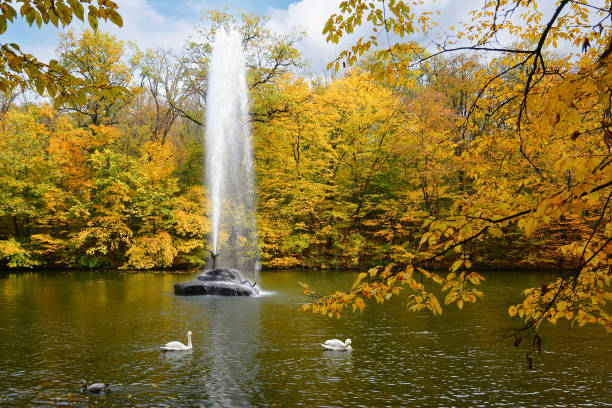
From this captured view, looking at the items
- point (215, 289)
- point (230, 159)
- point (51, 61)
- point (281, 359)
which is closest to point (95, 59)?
point (230, 159)

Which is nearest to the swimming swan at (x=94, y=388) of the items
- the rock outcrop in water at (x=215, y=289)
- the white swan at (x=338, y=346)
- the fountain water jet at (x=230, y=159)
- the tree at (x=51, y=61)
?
the white swan at (x=338, y=346)

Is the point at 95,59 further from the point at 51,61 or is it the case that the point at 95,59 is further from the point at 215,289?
the point at 51,61

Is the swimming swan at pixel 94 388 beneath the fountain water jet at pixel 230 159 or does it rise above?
beneath

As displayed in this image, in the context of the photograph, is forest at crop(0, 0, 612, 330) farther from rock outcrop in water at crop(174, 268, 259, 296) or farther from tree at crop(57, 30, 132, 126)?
rock outcrop in water at crop(174, 268, 259, 296)

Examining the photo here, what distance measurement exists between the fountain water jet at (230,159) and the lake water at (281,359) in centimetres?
1075

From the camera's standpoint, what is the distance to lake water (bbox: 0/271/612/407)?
729 cm

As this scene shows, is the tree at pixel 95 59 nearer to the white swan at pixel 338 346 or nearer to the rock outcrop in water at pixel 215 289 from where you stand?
the rock outcrop in water at pixel 215 289

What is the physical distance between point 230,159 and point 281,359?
61.5 ft

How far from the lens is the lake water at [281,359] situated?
7.29 metres

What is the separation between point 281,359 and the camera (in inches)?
366

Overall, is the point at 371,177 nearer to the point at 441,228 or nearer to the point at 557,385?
the point at 557,385

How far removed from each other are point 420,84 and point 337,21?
117ft

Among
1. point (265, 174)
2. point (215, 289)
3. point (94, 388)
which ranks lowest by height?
point (94, 388)

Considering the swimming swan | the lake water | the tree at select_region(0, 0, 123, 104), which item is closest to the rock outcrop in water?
the lake water
